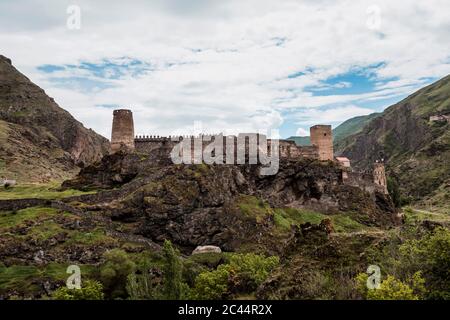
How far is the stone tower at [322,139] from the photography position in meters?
83.5

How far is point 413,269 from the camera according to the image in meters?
30.8

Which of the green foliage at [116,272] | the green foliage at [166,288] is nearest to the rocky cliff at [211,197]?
the green foliage at [116,272]

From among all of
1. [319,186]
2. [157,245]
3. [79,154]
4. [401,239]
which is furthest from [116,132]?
[79,154]

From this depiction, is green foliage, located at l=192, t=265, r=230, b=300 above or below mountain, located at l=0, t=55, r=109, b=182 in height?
below

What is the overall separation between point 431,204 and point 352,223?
61.2 meters

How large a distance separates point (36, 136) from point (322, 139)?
3078 inches

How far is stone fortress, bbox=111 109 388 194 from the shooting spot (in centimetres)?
6788

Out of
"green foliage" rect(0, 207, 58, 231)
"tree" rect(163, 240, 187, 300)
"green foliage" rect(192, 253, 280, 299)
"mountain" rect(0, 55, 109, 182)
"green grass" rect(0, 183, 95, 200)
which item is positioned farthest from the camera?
"mountain" rect(0, 55, 109, 182)

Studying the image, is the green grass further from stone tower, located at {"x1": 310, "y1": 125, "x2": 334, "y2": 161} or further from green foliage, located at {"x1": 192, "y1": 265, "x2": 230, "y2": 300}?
stone tower, located at {"x1": 310, "y1": 125, "x2": 334, "y2": 161}

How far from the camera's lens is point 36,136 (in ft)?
411

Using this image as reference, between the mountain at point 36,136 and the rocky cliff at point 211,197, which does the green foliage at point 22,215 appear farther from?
the mountain at point 36,136

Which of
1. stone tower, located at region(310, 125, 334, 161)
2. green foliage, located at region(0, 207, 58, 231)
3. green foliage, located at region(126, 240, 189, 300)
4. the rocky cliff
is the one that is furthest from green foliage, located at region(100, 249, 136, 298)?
stone tower, located at region(310, 125, 334, 161)

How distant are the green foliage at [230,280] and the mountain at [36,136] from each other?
61234mm

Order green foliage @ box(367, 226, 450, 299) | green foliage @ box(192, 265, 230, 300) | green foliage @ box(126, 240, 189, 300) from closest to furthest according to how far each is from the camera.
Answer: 1. green foliage @ box(367, 226, 450, 299)
2. green foliage @ box(126, 240, 189, 300)
3. green foliage @ box(192, 265, 230, 300)
